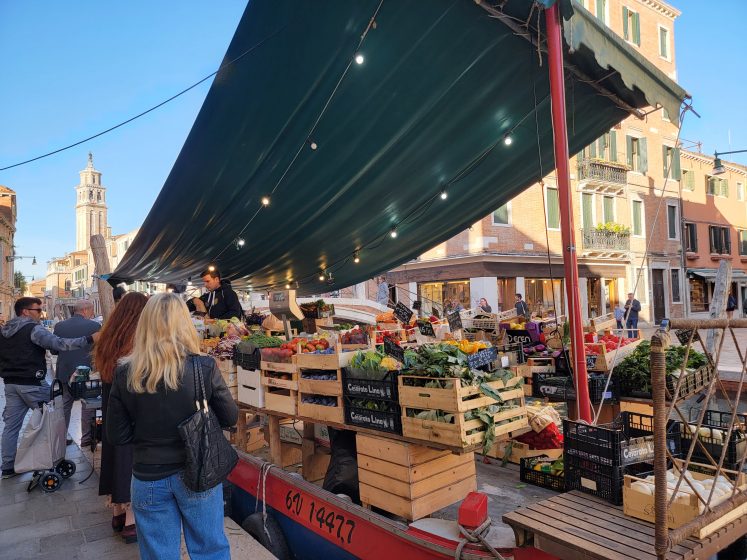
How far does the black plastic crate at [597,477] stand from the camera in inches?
108

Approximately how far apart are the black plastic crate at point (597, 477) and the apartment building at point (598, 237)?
17.9 m

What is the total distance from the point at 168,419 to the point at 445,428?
168 cm

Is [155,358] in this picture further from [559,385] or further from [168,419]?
[559,385]

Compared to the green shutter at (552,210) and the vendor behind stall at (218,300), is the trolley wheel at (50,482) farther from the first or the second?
the green shutter at (552,210)

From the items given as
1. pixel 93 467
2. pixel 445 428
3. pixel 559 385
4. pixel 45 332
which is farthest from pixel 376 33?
pixel 93 467

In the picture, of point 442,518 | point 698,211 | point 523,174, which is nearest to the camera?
point 442,518

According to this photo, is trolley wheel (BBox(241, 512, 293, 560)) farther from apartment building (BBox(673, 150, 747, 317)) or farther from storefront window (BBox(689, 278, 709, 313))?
storefront window (BBox(689, 278, 709, 313))

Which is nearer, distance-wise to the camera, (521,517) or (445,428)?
(521,517)

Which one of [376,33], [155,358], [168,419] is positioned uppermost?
[376,33]

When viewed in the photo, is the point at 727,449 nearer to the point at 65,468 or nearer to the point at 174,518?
the point at 174,518

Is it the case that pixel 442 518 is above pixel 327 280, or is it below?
below

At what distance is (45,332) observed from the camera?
548 centimetres

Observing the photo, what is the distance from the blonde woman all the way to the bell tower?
11417 cm

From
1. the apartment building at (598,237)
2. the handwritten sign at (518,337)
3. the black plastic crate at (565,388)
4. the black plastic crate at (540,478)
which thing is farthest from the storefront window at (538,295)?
the black plastic crate at (540,478)
